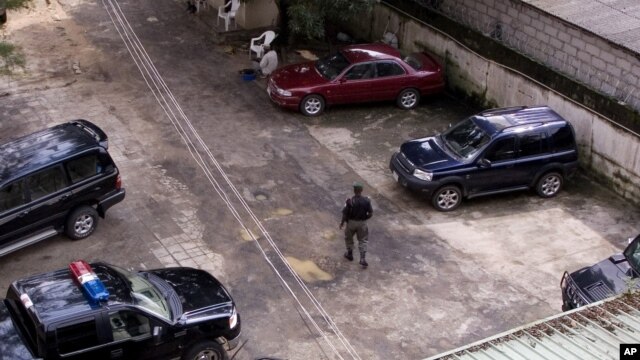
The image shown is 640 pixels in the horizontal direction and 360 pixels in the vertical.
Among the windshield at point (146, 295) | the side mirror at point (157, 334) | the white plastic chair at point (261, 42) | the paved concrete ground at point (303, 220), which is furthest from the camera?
the white plastic chair at point (261, 42)

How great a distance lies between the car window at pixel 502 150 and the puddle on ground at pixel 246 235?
176 inches

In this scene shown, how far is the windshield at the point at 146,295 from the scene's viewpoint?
10031mm

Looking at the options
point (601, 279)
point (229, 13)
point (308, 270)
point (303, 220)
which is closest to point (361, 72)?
point (303, 220)

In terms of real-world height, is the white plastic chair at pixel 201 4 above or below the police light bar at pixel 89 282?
below

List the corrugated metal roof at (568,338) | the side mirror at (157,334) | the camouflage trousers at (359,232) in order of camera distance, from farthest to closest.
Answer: the camouflage trousers at (359,232) < the side mirror at (157,334) < the corrugated metal roof at (568,338)

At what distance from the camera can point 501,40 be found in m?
18.3

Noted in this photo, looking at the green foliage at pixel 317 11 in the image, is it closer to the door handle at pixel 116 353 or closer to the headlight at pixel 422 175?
the headlight at pixel 422 175

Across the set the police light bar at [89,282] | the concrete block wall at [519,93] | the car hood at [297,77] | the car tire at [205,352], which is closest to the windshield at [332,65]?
the car hood at [297,77]

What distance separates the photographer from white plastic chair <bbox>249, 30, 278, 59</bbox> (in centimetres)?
2044

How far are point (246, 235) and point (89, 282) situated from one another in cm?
415

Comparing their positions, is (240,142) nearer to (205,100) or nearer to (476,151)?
(205,100)

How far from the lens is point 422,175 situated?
1465 centimetres

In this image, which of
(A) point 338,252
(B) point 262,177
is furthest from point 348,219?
(B) point 262,177

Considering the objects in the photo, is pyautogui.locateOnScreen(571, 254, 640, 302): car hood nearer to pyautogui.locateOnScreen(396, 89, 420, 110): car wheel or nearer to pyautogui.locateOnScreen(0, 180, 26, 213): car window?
pyautogui.locateOnScreen(396, 89, 420, 110): car wheel
